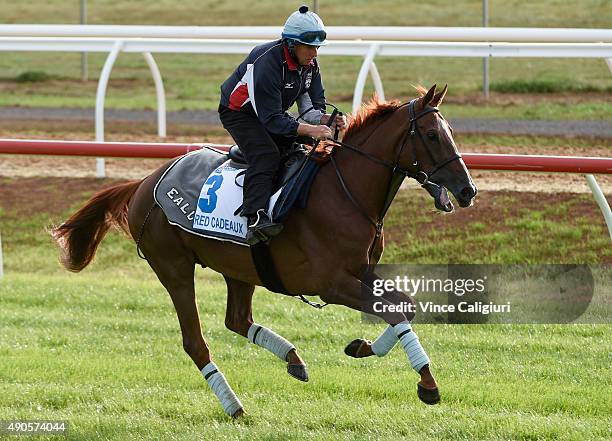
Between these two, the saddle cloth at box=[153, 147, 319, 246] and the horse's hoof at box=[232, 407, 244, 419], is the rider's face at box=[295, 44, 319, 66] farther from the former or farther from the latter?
the horse's hoof at box=[232, 407, 244, 419]

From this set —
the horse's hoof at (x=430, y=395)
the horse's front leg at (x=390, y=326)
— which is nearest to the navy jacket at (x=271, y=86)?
the horse's front leg at (x=390, y=326)

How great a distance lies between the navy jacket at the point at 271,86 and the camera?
6.09m

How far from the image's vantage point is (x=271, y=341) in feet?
21.9

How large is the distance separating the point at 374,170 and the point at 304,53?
0.72m

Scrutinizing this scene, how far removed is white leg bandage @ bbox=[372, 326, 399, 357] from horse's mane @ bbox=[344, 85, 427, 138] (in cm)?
109

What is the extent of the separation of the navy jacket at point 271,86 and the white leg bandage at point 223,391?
140 centimetres

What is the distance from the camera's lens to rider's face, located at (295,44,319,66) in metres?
6.08

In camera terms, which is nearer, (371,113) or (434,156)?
(434,156)

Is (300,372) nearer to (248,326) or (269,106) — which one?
(248,326)

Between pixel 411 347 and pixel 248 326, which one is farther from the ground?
pixel 411 347

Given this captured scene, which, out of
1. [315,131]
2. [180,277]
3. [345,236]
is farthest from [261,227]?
[180,277]

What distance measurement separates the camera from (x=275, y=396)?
6.77 m

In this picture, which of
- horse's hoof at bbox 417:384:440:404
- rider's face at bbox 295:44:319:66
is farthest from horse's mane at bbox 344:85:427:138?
horse's hoof at bbox 417:384:440:404

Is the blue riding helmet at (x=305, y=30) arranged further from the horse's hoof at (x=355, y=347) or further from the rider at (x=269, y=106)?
the horse's hoof at (x=355, y=347)
